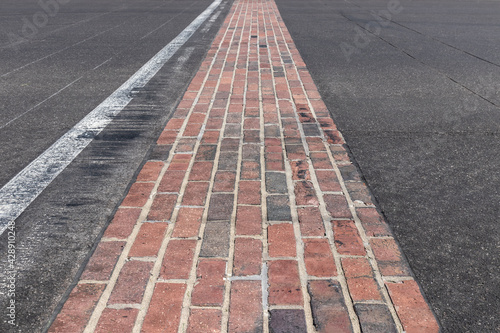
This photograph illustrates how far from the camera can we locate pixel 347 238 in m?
2.24

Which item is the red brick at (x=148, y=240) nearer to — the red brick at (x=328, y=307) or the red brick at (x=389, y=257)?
the red brick at (x=328, y=307)

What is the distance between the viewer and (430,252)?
215 centimetres

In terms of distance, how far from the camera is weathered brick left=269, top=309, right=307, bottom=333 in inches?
67.1

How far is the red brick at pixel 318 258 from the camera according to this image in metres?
2.01

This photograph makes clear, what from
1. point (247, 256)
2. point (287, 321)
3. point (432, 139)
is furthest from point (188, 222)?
point (432, 139)

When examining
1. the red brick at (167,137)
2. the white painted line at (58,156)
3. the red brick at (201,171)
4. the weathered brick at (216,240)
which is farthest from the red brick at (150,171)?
the weathered brick at (216,240)

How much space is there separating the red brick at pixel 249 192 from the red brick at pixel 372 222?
626mm

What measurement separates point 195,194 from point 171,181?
25 centimetres

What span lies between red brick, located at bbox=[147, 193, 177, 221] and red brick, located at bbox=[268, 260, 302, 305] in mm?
731

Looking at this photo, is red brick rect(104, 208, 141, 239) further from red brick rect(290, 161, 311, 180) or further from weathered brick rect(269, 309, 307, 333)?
red brick rect(290, 161, 311, 180)

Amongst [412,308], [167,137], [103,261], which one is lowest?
[412,308]

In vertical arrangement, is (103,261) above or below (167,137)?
below

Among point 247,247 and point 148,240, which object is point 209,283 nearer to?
point 247,247

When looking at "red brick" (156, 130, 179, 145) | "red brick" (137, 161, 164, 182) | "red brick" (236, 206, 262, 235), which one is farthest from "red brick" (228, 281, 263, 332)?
"red brick" (156, 130, 179, 145)
